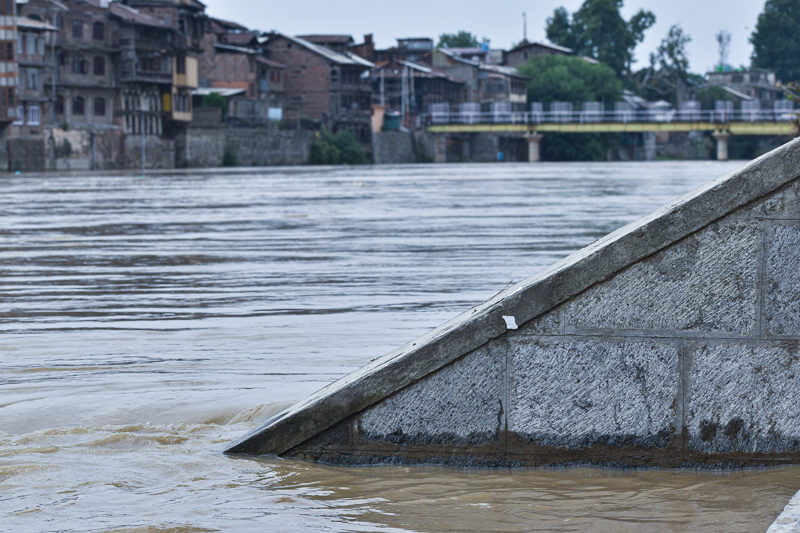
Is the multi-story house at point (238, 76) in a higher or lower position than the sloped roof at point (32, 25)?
lower

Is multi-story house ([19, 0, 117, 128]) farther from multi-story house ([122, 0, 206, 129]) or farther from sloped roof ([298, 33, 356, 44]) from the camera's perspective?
sloped roof ([298, 33, 356, 44])

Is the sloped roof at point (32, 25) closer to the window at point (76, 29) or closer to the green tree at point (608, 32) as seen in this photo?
the window at point (76, 29)

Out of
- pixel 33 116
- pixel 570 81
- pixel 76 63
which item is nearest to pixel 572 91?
pixel 570 81

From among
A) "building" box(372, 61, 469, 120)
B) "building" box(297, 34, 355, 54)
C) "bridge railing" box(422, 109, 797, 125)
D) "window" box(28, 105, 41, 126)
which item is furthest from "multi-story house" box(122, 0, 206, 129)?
"bridge railing" box(422, 109, 797, 125)

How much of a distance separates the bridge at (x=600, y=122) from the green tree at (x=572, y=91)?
8.64 feet

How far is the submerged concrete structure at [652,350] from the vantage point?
16.7ft

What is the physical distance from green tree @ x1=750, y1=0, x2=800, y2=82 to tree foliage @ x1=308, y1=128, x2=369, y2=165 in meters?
69.6

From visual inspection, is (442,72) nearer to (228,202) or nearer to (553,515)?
(228,202)

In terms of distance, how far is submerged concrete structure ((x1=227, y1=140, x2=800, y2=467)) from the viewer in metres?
5.09

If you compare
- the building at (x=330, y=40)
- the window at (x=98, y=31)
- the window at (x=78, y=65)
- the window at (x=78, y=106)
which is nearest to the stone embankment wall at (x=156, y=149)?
the window at (x=78, y=106)

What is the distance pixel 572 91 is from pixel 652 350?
11175 cm

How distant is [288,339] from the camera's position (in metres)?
8.33

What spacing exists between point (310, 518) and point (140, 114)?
74.6 metres

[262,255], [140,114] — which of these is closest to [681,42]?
[140,114]
